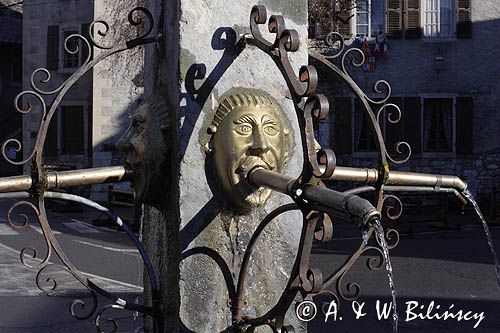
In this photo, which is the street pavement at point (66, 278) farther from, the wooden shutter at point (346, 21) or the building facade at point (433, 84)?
the building facade at point (433, 84)

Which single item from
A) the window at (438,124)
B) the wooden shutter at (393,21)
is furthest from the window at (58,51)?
the window at (438,124)

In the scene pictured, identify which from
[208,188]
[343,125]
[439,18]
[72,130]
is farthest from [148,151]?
[72,130]

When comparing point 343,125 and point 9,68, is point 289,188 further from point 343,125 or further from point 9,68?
point 9,68

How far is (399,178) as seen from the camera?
2221 millimetres

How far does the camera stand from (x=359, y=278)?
31.1 ft

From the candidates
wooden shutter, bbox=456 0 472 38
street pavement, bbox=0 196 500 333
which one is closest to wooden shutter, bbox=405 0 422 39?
wooden shutter, bbox=456 0 472 38

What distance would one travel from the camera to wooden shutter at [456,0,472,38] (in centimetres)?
2062

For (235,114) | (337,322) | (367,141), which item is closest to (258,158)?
(235,114)

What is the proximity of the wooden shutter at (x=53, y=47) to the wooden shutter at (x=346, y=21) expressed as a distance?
27.4ft

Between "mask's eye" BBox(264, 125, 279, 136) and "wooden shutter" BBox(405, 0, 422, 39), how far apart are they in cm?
1936

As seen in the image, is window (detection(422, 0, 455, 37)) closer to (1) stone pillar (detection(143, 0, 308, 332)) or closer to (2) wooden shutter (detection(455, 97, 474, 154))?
(2) wooden shutter (detection(455, 97, 474, 154))

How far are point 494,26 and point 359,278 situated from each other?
13.0 m

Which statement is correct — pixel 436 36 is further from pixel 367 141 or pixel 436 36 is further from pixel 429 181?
pixel 429 181

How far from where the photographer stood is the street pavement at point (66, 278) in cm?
715
